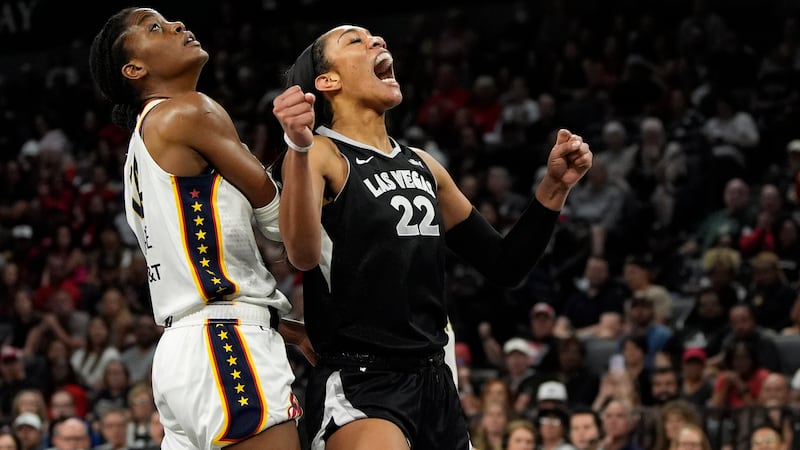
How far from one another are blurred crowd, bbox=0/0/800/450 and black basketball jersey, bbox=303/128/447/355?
4384mm

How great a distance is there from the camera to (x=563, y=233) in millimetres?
12836

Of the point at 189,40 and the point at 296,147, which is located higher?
the point at 189,40

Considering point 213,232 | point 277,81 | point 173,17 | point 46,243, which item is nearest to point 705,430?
point 213,232

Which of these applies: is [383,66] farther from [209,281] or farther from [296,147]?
[209,281]

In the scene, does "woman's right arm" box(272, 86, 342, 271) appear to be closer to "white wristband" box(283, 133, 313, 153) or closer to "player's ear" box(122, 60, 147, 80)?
"white wristband" box(283, 133, 313, 153)

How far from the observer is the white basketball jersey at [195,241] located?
3982 mm

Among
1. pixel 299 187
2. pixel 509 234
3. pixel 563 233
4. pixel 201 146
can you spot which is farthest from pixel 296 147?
pixel 563 233

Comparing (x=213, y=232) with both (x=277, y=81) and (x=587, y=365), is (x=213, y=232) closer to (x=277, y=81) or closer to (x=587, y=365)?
(x=587, y=365)

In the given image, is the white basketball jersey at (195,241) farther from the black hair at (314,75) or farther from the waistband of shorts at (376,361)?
the black hair at (314,75)

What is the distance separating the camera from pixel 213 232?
3.99 meters

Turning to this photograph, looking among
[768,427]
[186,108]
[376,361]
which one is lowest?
[768,427]

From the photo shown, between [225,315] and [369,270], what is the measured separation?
51 cm

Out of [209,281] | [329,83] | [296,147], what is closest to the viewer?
[296,147]

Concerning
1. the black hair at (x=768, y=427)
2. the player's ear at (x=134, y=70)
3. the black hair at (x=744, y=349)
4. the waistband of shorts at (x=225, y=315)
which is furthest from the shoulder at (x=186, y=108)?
the black hair at (x=744, y=349)
